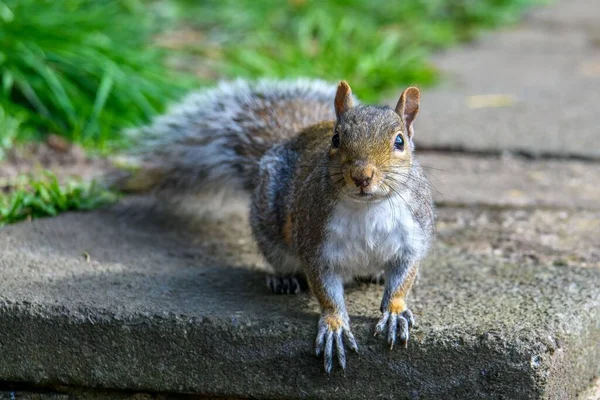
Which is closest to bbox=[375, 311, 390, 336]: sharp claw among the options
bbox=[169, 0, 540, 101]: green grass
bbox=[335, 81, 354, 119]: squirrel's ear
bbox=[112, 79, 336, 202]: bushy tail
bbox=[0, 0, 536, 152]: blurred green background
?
bbox=[335, 81, 354, 119]: squirrel's ear

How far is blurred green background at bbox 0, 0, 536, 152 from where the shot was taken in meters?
4.34

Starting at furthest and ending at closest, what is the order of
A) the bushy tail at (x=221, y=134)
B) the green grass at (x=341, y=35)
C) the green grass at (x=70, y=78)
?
the green grass at (x=341, y=35) < the green grass at (x=70, y=78) < the bushy tail at (x=221, y=134)

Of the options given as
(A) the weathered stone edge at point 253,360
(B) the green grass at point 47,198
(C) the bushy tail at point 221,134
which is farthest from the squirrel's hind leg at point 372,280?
(B) the green grass at point 47,198

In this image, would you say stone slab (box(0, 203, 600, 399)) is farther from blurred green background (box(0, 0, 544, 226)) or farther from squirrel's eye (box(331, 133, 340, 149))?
blurred green background (box(0, 0, 544, 226))

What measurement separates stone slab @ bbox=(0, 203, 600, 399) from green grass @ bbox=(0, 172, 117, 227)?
1.63ft

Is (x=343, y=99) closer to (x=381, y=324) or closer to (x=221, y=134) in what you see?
(x=381, y=324)

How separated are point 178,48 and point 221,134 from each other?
7.68 ft

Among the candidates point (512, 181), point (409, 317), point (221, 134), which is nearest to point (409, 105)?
point (409, 317)

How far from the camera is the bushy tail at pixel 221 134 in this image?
3.22 m

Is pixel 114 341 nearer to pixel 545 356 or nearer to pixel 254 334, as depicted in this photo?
pixel 254 334

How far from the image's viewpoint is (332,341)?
2301mm

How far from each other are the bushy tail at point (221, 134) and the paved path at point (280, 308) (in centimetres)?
14

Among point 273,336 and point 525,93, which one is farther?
point 525,93

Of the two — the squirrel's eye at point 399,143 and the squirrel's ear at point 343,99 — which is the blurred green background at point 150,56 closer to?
the squirrel's ear at point 343,99
